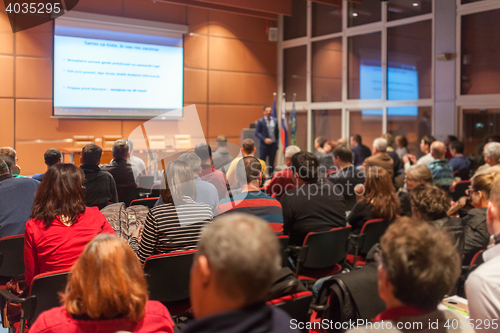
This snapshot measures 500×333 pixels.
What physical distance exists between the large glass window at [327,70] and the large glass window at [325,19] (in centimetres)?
27

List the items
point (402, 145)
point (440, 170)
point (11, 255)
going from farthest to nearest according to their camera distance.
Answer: point (402, 145) < point (440, 170) < point (11, 255)

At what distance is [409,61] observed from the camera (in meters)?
8.98

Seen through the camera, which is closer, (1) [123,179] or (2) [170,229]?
(2) [170,229]

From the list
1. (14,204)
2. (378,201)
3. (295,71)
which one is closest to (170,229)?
(14,204)

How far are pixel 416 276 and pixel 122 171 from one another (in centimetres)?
411

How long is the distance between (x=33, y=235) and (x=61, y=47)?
7428 mm

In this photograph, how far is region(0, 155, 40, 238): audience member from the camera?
303 centimetres

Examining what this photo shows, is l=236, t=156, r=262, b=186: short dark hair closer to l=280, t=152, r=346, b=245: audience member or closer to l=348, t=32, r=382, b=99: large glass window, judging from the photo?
l=280, t=152, r=346, b=245: audience member

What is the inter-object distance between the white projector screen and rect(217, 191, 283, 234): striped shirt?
6.71m

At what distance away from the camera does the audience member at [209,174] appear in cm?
425

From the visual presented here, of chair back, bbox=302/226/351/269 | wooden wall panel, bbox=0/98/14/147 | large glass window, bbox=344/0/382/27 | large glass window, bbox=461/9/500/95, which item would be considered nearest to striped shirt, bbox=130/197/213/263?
chair back, bbox=302/226/351/269

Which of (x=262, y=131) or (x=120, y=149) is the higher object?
(x=262, y=131)

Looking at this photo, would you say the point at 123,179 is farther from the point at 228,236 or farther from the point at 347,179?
the point at 228,236

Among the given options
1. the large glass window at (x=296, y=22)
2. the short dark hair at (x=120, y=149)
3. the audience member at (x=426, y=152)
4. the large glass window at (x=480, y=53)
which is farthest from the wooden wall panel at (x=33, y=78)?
the large glass window at (x=480, y=53)
